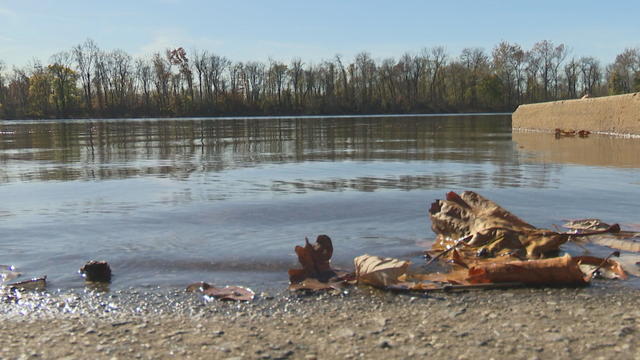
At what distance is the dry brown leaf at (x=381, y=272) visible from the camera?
11.6ft

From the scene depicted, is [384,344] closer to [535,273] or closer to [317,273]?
[317,273]

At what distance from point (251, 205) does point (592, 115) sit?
52.3 feet

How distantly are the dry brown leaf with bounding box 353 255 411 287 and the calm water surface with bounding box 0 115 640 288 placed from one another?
1.78 ft

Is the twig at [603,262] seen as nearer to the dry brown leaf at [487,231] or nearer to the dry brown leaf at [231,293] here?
the dry brown leaf at [487,231]

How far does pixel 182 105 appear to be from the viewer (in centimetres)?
10512

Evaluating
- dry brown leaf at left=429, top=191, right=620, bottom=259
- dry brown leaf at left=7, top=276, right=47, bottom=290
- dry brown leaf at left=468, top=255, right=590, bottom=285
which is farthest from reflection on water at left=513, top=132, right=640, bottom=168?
dry brown leaf at left=7, top=276, right=47, bottom=290

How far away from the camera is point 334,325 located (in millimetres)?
2965

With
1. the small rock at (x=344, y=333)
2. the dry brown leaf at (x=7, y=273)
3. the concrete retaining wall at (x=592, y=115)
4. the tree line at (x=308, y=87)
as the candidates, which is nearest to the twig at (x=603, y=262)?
the small rock at (x=344, y=333)

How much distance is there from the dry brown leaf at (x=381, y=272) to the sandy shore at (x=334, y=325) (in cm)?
7

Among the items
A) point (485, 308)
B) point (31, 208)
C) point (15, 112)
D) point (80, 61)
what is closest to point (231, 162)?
point (31, 208)

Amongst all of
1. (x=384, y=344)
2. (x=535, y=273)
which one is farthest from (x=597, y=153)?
(x=384, y=344)

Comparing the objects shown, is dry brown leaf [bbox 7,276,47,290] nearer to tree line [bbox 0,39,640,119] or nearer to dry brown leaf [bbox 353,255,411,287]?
dry brown leaf [bbox 353,255,411,287]

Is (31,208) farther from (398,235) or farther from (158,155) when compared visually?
(158,155)

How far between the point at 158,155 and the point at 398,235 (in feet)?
34.3
